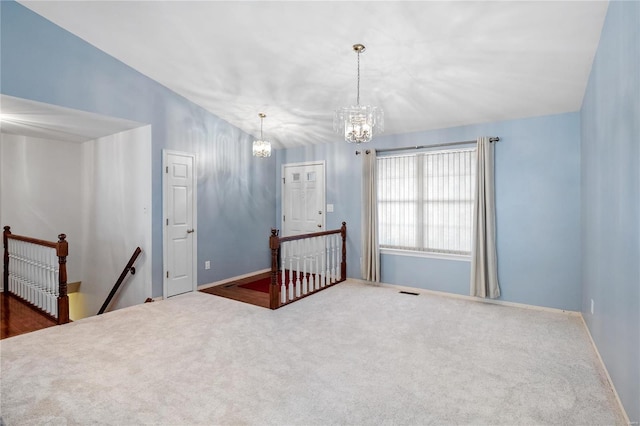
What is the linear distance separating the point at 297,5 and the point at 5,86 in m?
2.93

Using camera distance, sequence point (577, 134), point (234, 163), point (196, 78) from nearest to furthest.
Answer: point (577, 134)
point (196, 78)
point (234, 163)

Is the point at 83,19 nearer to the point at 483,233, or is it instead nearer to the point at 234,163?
the point at 234,163

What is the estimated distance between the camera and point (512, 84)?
346cm

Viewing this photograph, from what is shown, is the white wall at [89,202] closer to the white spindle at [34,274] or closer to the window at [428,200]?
the white spindle at [34,274]

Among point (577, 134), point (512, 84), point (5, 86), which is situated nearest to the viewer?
point (5, 86)

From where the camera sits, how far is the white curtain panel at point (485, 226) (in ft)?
14.0

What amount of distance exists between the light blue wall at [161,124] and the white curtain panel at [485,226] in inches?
147

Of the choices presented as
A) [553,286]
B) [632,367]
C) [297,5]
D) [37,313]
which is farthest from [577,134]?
[37,313]

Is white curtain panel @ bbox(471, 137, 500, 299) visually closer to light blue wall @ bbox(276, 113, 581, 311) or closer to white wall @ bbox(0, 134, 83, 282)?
light blue wall @ bbox(276, 113, 581, 311)

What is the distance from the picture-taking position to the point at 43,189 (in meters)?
5.55

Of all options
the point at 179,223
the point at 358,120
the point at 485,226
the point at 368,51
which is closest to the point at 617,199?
the point at 358,120

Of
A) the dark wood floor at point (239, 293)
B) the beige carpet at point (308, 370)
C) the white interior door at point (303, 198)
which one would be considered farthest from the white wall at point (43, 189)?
the white interior door at point (303, 198)

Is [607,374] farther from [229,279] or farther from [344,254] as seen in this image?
[229,279]

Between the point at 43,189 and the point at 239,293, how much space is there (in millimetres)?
3810
